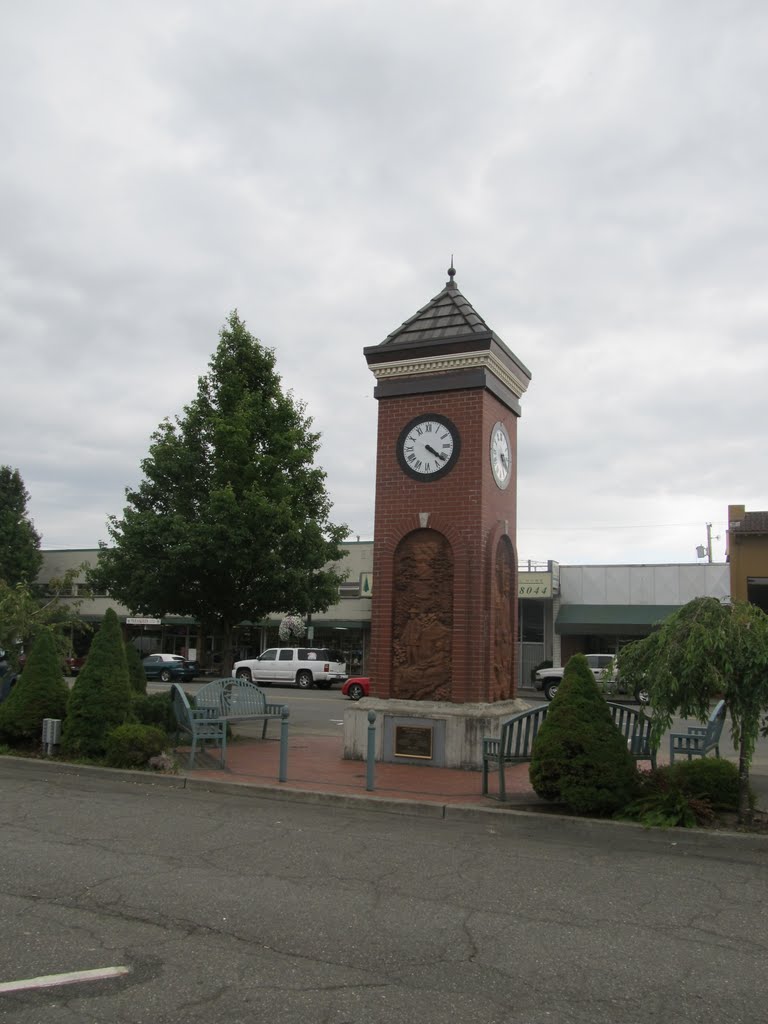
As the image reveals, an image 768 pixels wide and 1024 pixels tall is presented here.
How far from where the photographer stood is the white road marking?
4127 millimetres

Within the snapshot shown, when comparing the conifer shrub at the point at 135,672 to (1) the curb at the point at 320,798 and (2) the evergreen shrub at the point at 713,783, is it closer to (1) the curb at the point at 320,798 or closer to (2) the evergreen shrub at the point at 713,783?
(1) the curb at the point at 320,798

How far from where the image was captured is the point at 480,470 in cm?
1166

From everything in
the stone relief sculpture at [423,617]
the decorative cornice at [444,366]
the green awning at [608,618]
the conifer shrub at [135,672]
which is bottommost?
the conifer shrub at [135,672]

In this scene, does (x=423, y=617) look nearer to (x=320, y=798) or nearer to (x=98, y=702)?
(x=320, y=798)

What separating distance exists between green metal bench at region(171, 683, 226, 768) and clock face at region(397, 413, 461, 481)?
4.29 meters

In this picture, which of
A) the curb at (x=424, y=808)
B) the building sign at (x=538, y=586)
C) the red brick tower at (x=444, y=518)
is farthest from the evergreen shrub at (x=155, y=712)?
the building sign at (x=538, y=586)

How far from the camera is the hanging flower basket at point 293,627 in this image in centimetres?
3881

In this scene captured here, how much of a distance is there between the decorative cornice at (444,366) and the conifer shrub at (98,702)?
5.16 meters

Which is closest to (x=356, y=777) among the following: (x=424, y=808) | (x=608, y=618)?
(x=424, y=808)

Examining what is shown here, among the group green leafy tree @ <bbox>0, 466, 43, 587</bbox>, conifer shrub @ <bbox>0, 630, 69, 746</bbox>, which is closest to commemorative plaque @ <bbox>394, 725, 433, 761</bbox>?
conifer shrub @ <bbox>0, 630, 69, 746</bbox>

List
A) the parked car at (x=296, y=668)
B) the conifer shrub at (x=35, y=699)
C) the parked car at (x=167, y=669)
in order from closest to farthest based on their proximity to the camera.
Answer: the conifer shrub at (x=35, y=699)
the parked car at (x=296, y=668)
the parked car at (x=167, y=669)

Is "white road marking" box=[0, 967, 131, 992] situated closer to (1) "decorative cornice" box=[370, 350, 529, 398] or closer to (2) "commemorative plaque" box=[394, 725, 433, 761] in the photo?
(2) "commemorative plaque" box=[394, 725, 433, 761]

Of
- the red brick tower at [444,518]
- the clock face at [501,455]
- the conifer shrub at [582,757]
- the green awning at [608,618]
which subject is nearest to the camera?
the conifer shrub at [582,757]

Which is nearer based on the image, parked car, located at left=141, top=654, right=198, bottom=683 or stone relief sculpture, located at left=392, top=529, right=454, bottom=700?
stone relief sculpture, located at left=392, top=529, right=454, bottom=700
